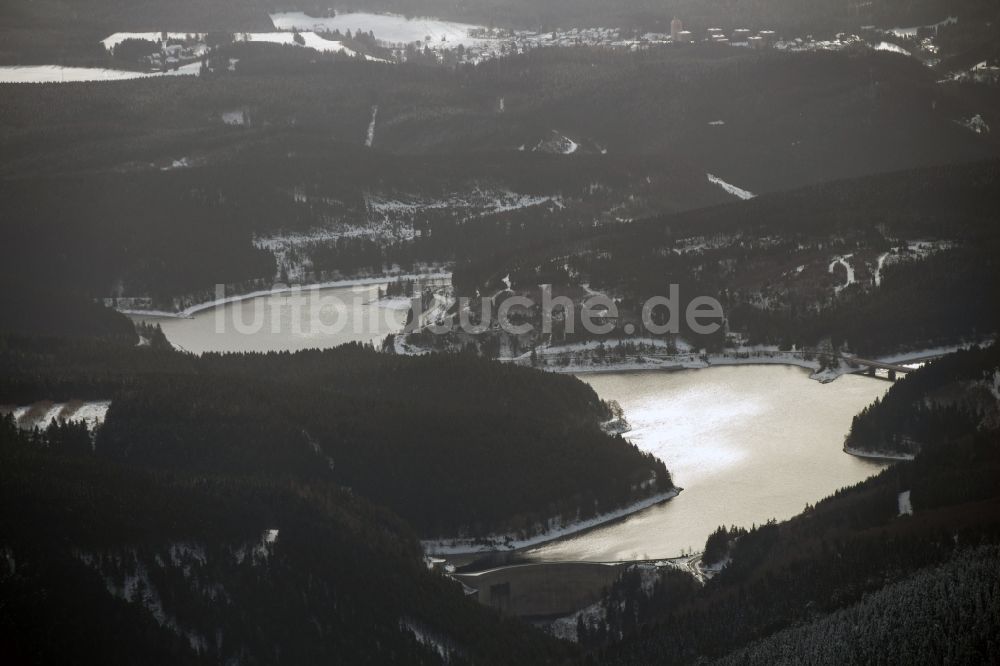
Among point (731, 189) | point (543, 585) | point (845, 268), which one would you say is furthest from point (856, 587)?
point (731, 189)

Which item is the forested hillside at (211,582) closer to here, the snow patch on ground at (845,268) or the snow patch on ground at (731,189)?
A: the snow patch on ground at (845,268)

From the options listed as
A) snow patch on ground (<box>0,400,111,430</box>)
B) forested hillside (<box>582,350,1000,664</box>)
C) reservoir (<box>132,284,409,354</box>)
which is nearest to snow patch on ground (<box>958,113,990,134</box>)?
reservoir (<box>132,284,409,354</box>)

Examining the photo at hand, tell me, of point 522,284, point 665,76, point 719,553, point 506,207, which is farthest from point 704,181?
point 719,553

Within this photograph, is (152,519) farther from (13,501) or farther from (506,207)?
(506,207)

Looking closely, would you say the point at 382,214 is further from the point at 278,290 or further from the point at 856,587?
the point at 856,587

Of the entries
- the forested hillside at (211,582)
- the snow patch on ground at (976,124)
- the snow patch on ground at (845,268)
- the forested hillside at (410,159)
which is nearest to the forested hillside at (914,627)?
the forested hillside at (211,582)
